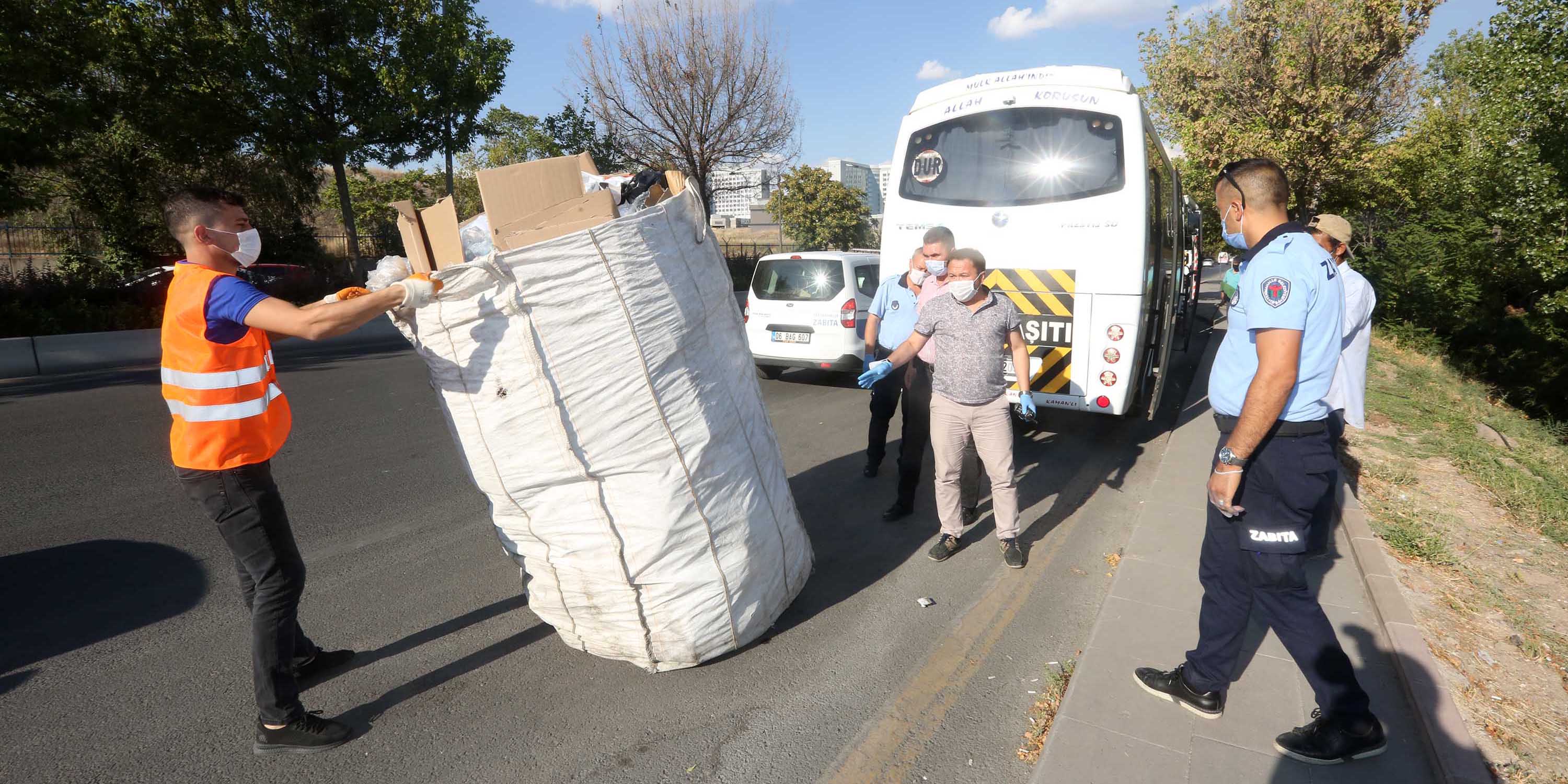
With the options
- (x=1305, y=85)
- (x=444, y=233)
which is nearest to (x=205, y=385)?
(x=444, y=233)

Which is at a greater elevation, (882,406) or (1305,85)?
(1305,85)

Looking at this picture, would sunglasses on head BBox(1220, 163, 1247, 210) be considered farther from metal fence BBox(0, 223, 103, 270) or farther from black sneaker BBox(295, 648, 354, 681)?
metal fence BBox(0, 223, 103, 270)

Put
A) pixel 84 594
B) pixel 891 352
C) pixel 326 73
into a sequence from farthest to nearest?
pixel 326 73 < pixel 891 352 < pixel 84 594

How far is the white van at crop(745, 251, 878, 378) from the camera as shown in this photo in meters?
9.13

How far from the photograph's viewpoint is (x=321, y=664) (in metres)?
3.20

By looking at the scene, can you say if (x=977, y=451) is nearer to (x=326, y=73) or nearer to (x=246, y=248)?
(x=246, y=248)

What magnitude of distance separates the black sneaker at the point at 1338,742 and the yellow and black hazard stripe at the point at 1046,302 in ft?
13.2

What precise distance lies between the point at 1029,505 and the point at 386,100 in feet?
53.1

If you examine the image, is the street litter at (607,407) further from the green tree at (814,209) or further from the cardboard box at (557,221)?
the green tree at (814,209)

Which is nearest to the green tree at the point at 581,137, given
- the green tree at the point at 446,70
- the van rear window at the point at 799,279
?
Result: the green tree at the point at 446,70

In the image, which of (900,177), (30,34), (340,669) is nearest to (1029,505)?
(900,177)

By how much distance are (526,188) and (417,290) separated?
0.48 metres

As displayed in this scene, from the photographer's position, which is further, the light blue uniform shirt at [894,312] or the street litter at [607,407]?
the light blue uniform shirt at [894,312]

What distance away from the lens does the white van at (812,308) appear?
30.0 feet
